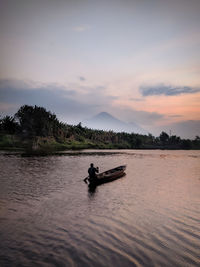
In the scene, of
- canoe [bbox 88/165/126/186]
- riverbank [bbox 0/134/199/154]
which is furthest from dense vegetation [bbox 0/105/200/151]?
canoe [bbox 88/165/126/186]

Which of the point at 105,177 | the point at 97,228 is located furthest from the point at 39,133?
the point at 97,228

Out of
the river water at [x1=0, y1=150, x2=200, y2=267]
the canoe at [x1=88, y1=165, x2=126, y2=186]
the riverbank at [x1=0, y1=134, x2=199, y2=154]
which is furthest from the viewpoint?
the riverbank at [x1=0, y1=134, x2=199, y2=154]

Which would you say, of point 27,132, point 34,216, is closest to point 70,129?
point 27,132

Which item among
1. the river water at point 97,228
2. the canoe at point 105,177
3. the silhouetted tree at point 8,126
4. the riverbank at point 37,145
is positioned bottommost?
the river water at point 97,228

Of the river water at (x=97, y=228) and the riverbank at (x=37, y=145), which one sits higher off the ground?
the riverbank at (x=37, y=145)

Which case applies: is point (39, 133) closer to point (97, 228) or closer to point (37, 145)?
point (37, 145)

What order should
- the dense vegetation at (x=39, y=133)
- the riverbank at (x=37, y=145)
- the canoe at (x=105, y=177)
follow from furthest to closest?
1. the dense vegetation at (x=39, y=133)
2. the riverbank at (x=37, y=145)
3. the canoe at (x=105, y=177)

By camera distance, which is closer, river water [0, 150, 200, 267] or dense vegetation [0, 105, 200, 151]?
river water [0, 150, 200, 267]

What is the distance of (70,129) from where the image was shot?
13450 cm

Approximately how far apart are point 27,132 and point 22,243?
3708 inches

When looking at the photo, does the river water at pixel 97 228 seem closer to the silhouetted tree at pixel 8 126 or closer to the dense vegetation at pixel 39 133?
the dense vegetation at pixel 39 133

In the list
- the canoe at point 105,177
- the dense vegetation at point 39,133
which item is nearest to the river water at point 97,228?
the canoe at point 105,177

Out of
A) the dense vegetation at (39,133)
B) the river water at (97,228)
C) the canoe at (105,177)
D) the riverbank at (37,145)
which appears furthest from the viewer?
the dense vegetation at (39,133)

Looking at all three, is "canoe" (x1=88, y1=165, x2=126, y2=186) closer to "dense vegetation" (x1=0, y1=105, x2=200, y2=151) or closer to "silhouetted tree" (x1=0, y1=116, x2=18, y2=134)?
"dense vegetation" (x1=0, y1=105, x2=200, y2=151)
